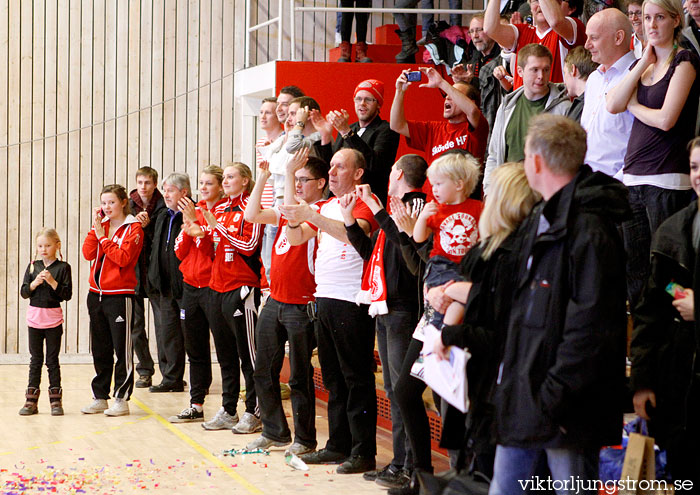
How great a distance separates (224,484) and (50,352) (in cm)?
224

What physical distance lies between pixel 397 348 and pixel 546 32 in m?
2.14

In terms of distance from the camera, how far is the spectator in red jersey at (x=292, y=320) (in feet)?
15.4

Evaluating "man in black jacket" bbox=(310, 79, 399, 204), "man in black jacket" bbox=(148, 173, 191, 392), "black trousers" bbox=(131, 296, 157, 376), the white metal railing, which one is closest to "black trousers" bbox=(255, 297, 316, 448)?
"man in black jacket" bbox=(310, 79, 399, 204)

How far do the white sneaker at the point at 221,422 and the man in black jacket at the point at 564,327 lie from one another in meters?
3.30

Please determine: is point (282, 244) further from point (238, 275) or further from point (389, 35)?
point (389, 35)

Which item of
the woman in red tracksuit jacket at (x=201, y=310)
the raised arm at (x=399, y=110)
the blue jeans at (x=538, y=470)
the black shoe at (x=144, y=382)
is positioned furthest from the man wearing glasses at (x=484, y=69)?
the black shoe at (x=144, y=382)

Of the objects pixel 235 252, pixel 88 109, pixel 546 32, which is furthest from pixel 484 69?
pixel 88 109

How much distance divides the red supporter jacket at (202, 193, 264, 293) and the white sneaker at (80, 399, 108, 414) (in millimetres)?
1284

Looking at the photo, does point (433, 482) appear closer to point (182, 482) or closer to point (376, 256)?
point (376, 256)

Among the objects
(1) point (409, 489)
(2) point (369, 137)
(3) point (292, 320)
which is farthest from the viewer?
(2) point (369, 137)

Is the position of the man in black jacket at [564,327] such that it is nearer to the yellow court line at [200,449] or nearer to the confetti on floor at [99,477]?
the yellow court line at [200,449]

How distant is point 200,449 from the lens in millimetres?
4973

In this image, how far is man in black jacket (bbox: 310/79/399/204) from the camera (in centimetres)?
502

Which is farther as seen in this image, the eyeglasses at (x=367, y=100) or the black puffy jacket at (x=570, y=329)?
the eyeglasses at (x=367, y=100)
